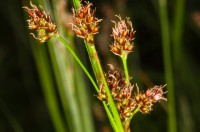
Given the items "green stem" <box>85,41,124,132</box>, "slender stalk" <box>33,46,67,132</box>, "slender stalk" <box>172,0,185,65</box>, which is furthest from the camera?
"slender stalk" <box>172,0,185,65</box>

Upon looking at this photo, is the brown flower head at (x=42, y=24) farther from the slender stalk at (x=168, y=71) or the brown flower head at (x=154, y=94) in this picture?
the slender stalk at (x=168, y=71)

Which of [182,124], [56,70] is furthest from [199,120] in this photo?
[56,70]

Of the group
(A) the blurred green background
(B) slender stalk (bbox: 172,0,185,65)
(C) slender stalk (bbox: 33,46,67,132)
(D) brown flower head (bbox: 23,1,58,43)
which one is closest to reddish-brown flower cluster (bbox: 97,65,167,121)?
(D) brown flower head (bbox: 23,1,58,43)

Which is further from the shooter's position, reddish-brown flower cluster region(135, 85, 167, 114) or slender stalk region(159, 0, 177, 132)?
slender stalk region(159, 0, 177, 132)

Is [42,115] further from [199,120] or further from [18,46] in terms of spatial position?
[199,120]

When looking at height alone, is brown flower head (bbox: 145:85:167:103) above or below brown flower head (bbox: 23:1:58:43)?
below

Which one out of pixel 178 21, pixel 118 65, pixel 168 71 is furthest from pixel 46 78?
pixel 118 65

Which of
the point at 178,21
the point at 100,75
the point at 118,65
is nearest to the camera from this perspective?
the point at 100,75

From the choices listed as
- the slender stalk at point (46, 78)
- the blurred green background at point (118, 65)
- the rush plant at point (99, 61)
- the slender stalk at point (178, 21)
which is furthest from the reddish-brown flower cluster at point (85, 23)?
the blurred green background at point (118, 65)

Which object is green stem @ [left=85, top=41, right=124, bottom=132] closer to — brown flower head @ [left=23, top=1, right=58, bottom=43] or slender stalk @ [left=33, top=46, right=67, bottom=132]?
brown flower head @ [left=23, top=1, right=58, bottom=43]

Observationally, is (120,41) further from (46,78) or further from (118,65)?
(118,65)

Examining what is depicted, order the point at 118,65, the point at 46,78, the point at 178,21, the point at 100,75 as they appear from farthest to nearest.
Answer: the point at 118,65, the point at 178,21, the point at 46,78, the point at 100,75
